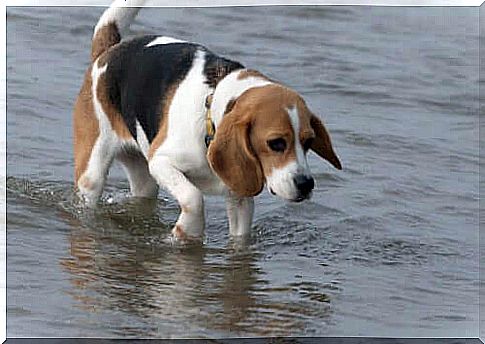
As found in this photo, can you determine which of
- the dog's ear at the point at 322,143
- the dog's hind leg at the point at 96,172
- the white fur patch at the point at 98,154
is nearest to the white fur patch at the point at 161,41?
the white fur patch at the point at 98,154

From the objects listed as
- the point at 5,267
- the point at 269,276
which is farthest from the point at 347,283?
the point at 5,267

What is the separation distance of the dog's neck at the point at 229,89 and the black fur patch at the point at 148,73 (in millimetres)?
45

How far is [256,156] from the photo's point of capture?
378cm

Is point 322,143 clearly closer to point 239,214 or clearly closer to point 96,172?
point 239,214

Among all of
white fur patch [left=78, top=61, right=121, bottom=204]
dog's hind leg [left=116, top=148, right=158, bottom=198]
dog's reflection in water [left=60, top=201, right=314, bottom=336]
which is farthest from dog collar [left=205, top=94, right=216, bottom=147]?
dog's hind leg [left=116, top=148, right=158, bottom=198]

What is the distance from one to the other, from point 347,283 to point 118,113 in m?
0.85

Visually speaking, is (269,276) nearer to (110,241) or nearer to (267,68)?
→ (110,241)

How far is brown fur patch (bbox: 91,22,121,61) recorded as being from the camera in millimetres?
4312

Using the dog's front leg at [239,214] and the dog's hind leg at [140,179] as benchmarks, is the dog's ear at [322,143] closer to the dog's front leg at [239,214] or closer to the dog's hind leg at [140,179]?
the dog's front leg at [239,214]

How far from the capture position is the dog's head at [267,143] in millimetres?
3711

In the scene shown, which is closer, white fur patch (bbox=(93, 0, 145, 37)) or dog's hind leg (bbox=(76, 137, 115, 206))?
white fur patch (bbox=(93, 0, 145, 37))

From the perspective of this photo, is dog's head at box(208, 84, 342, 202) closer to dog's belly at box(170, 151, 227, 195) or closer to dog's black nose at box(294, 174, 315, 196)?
dog's black nose at box(294, 174, 315, 196)

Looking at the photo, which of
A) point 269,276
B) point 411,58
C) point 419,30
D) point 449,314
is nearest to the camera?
point 449,314

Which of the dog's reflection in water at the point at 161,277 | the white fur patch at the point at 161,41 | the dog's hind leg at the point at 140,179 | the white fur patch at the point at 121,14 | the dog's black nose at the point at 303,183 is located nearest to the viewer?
the dog's reflection in water at the point at 161,277
